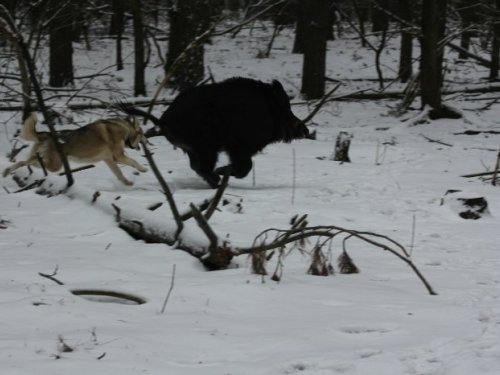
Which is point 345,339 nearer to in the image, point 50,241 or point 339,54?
point 50,241

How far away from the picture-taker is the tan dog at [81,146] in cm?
925

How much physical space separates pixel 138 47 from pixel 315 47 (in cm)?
450

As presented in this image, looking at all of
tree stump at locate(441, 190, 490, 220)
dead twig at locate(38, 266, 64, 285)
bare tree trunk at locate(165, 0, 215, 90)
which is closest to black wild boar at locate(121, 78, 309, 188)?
tree stump at locate(441, 190, 490, 220)

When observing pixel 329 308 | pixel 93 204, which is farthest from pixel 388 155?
pixel 329 308

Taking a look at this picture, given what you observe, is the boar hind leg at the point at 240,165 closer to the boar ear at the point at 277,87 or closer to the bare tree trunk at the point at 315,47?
the boar ear at the point at 277,87

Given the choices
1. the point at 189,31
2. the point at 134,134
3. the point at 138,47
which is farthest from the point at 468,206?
the point at 138,47

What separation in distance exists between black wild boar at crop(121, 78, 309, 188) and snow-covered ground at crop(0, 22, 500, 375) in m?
0.43

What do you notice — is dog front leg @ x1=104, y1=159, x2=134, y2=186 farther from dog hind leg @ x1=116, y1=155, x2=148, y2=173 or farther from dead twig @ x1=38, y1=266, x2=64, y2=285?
dead twig @ x1=38, y1=266, x2=64, y2=285

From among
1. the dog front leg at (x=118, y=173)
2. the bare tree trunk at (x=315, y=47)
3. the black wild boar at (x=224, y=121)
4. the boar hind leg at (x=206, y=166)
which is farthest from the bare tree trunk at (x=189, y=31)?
the boar hind leg at (x=206, y=166)

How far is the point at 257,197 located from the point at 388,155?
13.4 feet

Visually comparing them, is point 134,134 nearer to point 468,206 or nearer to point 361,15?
point 468,206

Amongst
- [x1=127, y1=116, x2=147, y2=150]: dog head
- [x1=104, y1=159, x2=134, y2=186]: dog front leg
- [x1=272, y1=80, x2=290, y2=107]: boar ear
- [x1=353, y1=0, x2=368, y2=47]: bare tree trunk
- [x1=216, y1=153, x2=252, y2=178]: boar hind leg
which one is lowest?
[x1=104, y1=159, x2=134, y2=186]: dog front leg

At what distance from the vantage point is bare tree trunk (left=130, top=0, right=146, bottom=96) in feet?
54.7

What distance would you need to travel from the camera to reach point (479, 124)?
1510 cm
